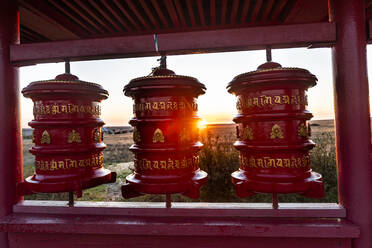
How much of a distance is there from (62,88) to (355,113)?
1931 mm

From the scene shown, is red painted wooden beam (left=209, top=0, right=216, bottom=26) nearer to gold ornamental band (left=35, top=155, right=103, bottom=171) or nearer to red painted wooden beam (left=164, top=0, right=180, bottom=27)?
red painted wooden beam (left=164, top=0, right=180, bottom=27)

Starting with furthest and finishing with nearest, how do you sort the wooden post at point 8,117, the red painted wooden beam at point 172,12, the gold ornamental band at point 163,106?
the red painted wooden beam at point 172,12
the wooden post at point 8,117
the gold ornamental band at point 163,106

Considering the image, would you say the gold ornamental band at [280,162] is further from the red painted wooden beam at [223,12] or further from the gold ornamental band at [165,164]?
the red painted wooden beam at [223,12]

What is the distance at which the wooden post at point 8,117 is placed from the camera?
168cm

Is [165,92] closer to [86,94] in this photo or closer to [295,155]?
[86,94]

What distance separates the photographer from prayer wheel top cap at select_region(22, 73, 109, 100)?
1423mm

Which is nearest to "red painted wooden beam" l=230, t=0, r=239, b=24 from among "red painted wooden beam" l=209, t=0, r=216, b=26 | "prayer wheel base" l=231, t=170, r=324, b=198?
"red painted wooden beam" l=209, t=0, r=216, b=26

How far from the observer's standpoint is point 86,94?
Result: 1.52 m

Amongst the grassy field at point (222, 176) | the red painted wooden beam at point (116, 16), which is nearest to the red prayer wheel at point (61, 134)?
the red painted wooden beam at point (116, 16)

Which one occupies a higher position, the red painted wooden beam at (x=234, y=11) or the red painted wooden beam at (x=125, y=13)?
the red painted wooden beam at (x=125, y=13)

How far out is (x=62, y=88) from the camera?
1426 millimetres

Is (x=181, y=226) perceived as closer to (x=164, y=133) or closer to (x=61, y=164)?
(x=164, y=133)

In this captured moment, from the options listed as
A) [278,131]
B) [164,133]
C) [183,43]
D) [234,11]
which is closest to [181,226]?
[164,133]

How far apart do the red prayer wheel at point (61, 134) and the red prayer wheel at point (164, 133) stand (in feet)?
1.13
